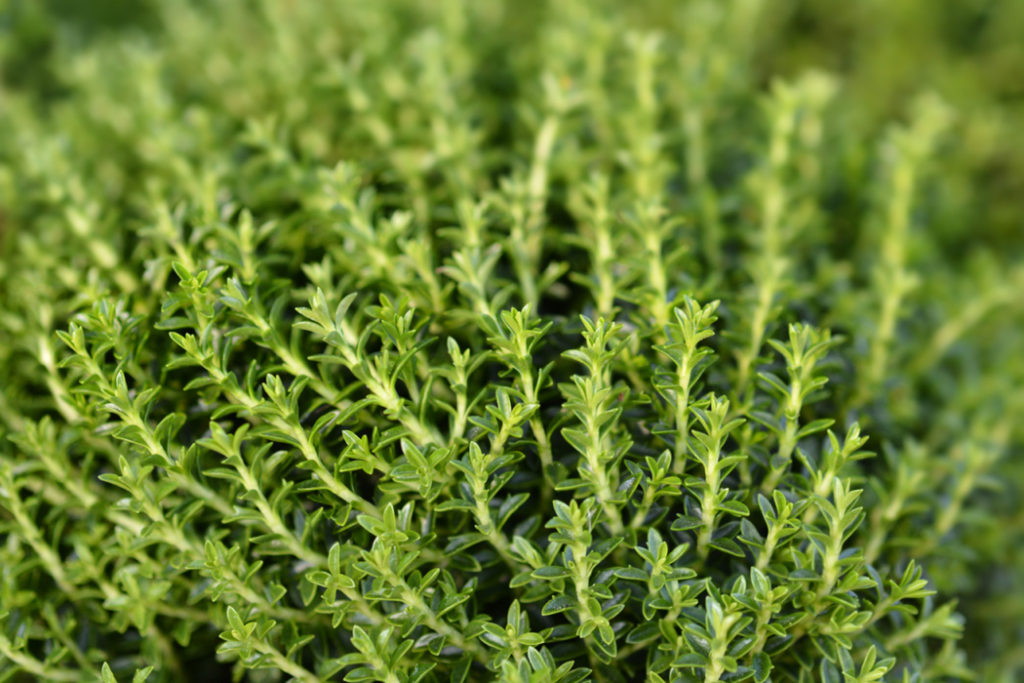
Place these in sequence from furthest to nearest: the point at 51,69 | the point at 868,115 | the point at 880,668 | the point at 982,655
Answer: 1. the point at 868,115
2. the point at 51,69
3. the point at 982,655
4. the point at 880,668

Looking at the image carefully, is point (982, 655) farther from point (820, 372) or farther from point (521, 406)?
point (521, 406)

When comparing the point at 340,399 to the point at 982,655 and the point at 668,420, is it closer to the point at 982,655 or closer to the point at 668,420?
the point at 668,420

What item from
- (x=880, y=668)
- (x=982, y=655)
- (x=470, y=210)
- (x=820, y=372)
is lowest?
(x=982, y=655)

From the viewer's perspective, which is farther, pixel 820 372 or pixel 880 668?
pixel 820 372

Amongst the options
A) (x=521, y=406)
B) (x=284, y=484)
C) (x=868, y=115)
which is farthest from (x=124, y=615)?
(x=868, y=115)

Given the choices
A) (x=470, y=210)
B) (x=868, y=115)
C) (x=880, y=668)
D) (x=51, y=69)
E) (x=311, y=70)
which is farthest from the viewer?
(x=868, y=115)

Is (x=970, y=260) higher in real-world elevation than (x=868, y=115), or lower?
lower

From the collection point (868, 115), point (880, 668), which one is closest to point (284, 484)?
point (880, 668)
